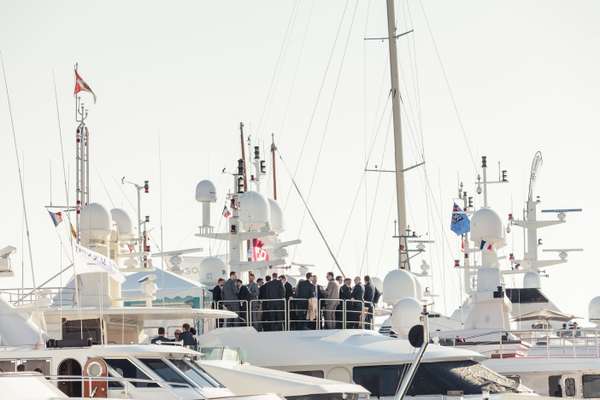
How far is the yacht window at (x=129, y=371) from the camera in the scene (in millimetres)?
25859

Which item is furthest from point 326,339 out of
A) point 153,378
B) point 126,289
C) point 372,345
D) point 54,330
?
point 126,289

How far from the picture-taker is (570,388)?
3797 centimetres

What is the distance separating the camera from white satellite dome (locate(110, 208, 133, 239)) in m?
43.7

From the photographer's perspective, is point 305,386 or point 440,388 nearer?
point 305,386

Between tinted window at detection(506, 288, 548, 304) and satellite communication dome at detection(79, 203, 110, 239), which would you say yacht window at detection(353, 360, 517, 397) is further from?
tinted window at detection(506, 288, 548, 304)

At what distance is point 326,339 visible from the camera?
113 ft

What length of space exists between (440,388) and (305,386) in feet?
14.4

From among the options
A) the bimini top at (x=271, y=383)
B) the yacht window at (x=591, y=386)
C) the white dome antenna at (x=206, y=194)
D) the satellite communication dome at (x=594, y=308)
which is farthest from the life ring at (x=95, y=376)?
the satellite communication dome at (x=594, y=308)

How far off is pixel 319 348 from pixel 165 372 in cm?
824

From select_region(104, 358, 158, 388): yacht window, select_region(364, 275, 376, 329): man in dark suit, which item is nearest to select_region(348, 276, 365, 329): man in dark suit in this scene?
select_region(364, 275, 376, 329): man in dark suit

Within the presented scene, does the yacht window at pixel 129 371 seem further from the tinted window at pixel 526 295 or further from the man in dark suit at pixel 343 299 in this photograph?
the tinted window at pixel 526 295

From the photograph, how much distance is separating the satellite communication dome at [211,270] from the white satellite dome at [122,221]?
263 inches

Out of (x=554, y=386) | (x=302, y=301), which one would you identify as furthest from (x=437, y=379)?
(x=554, y=386)

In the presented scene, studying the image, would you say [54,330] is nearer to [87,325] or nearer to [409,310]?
[87,325]
